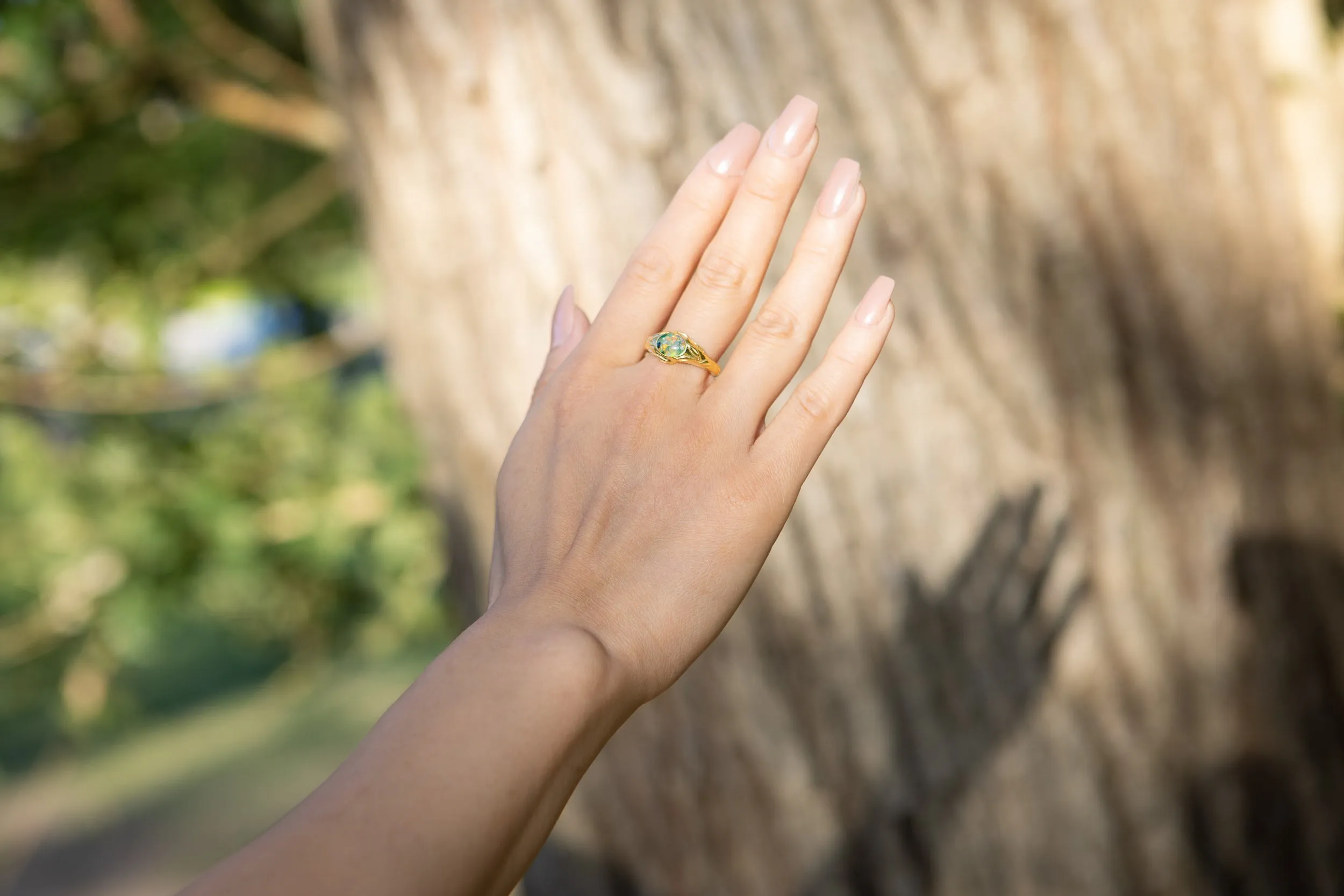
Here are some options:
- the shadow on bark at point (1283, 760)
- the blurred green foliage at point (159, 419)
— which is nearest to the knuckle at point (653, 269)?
the shadow on bark at point (1283, 760)

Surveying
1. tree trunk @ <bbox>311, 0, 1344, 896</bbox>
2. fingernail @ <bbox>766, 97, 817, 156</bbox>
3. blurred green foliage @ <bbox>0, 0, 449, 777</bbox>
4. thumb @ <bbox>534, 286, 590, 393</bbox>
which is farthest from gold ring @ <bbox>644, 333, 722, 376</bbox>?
blurred green foliage @ <bbox>0, 0, 449, 777</bbox>

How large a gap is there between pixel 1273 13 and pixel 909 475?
1.01m

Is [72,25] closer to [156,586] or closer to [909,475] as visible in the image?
[156,586]

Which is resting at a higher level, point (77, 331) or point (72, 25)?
point (72, 25)

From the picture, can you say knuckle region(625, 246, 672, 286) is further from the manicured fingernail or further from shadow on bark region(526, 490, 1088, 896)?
shadow on bark region(526, 490, 1088, 896)

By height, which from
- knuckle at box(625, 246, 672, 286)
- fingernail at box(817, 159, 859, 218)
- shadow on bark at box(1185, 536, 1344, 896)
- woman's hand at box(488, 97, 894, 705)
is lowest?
shadow on bark at box(1185, 536, 1344, 896)

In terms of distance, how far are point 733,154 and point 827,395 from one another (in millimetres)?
274

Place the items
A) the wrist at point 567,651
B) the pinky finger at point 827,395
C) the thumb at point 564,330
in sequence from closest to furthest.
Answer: the wrist at point 567,651, the pinky finger at point 827,395, the thumb at point 564,330

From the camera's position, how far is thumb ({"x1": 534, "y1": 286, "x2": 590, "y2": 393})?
1102 millimetres

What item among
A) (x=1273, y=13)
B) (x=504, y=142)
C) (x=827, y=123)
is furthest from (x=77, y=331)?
(x=1273, y=13)

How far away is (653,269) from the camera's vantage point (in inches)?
40.9

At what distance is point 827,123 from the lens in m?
1.36

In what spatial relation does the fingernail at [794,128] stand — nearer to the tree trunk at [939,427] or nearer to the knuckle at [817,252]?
the knuckle at [817,252]

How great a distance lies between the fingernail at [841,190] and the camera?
3.29 feet
